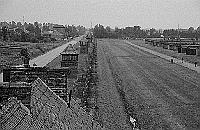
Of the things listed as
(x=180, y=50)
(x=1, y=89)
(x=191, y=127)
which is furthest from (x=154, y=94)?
(x=180, y=50)

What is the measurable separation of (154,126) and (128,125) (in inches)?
56.4

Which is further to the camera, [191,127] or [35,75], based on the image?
[191,127]

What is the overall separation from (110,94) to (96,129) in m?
17.7

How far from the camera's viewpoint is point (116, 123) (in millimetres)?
16609

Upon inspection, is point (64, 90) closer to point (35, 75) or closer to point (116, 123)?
point (35, 75)

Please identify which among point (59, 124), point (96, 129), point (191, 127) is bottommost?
point (191, 127)

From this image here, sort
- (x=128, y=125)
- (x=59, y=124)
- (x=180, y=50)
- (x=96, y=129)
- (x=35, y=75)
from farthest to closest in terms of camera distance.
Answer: (x=180, y=50), (x=128, y=125), (x=35, y=75), (x=96, y=129), (x=59, y=124)

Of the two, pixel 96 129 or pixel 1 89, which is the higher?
pixel 1 89

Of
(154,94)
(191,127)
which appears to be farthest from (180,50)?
(191,127)

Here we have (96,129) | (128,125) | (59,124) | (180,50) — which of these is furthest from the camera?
(180,50)

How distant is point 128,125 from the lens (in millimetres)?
16391

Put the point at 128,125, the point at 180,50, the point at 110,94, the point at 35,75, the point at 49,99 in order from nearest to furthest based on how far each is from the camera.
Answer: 1. the point at 49,99
2. the point at 35,75
3. the point at 128,125
4. the point at 110,94
5. the point at 180,50

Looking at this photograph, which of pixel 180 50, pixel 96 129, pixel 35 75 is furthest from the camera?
pixel 180 50

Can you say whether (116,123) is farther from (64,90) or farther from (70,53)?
(64,90)
